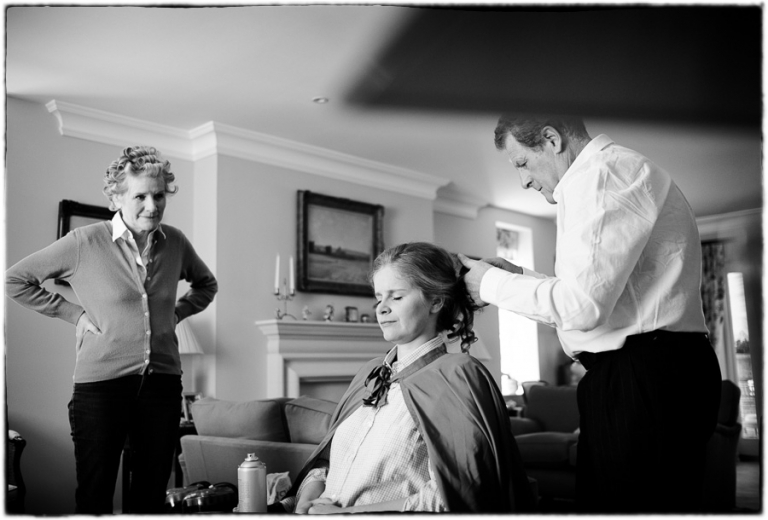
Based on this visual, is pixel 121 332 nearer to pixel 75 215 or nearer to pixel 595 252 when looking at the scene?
pixel 595 252

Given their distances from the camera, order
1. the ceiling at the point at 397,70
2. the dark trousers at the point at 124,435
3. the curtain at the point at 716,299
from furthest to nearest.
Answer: the curtain at the point at 716,299 → the ceiling at the point at 397,70 → the dark trousers at the point at 124,435

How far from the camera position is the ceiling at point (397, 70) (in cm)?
291

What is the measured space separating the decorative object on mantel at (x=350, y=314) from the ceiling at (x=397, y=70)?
51.5 inches

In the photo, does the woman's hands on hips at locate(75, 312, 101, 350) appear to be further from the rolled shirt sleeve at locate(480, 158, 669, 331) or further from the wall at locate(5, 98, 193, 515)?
the wall at locate(5, 98, 193, 515)

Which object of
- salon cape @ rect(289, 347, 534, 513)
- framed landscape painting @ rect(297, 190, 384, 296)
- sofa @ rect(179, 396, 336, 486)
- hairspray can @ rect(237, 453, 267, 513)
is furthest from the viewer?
→ framed landscape painting @ rect(297, 190, 384, 296)

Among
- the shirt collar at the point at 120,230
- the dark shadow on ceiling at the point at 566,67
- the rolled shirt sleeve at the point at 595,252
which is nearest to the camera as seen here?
the rolled shirt sleeve at the point at 595,252

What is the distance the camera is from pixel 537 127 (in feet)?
4.60

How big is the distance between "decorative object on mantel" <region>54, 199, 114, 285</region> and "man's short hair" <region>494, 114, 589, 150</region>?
3.34 metres

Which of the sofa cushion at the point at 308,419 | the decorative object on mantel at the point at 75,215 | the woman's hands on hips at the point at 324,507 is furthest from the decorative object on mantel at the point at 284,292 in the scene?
the woman's hands on hips at the point at 324,507

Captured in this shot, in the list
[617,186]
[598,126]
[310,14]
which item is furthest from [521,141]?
[598,126]

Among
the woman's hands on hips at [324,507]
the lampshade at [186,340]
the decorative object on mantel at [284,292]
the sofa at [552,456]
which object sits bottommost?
the sofa at [552,456]

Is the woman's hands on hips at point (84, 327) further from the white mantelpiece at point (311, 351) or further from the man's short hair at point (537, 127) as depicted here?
the white mantelpiece at point (311, 351)

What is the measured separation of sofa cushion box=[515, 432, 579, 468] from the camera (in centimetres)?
410

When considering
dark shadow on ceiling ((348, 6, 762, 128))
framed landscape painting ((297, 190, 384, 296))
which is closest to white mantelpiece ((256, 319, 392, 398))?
framed landscape painting ((297, 190, 384, 296))
